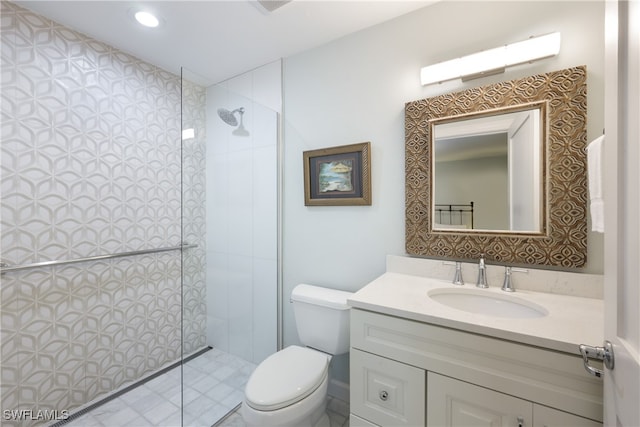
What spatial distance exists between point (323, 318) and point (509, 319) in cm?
91

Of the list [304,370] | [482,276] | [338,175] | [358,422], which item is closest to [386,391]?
[358,422]

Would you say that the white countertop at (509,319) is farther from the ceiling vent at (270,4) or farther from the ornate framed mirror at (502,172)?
the ceiling vent at (270,4)

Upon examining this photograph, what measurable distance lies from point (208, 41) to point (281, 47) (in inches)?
18.8

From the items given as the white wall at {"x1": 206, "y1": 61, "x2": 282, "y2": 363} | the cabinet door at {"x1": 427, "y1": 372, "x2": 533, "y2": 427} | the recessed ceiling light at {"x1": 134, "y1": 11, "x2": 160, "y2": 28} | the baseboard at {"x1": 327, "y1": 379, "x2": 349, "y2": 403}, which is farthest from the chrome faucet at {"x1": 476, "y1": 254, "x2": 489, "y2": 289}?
the recessed ceiling light at {"x1": 134, "y1": 11, "x2": 160, "y2": 28}

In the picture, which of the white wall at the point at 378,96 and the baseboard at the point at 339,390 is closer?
the white wall at the point at 378,96

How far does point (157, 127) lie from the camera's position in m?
Result: 2.04

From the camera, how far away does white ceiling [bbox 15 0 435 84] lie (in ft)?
4.69

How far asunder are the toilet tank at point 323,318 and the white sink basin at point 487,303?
20.1 inches

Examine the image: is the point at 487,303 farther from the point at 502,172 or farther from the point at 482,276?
the point at 502,172

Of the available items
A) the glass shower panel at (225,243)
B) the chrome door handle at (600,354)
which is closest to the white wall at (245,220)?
the glass shower panel at (225,243)

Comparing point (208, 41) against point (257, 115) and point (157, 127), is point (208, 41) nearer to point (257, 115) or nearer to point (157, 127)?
point (257, 115)

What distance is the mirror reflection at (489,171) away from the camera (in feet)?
3.94

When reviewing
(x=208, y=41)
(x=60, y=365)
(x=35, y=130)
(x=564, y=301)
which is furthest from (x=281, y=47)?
(x=60, y=365)

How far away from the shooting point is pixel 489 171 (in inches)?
51.3
